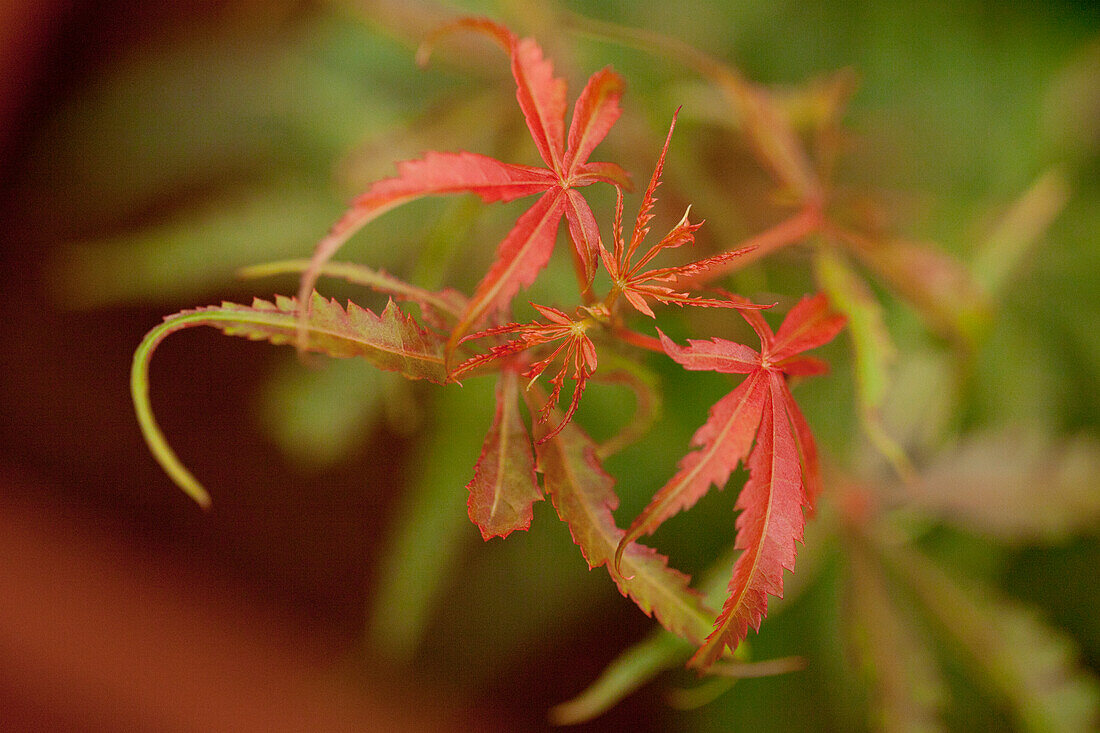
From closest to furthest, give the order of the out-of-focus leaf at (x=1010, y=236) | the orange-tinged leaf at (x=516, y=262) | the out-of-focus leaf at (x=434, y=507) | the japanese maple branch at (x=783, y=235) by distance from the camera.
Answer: the orange-tinged leaf at (x=516, y=262)
the japanese maple branch at (x=783, y=235)
the out-of-focus leaf at (x=1010, y=236)
the out-of-focus leaf at (x=434, y=507)

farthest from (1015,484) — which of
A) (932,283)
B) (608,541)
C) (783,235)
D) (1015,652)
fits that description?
(608,541)

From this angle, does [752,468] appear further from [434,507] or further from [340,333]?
[434,507]

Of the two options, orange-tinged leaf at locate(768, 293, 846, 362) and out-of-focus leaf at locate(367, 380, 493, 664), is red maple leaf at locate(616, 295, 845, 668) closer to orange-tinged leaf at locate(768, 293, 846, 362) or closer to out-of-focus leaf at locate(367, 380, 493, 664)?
orange-tinged leaf at locate(768, 293, 846, 362)

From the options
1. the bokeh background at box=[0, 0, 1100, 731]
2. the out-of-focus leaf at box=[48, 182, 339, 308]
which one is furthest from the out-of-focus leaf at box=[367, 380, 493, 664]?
the out-of-focus leaf at box=[48, 182, 339, 308]

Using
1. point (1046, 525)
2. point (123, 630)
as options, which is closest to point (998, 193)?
point (1046, 525)

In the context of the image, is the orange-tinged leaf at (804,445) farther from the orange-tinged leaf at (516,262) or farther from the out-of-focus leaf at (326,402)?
the out-of-focus leaf at (326,402)

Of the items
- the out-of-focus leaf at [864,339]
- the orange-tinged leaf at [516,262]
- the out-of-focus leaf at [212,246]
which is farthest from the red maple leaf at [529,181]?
the out-of-focus leaf at [212,246]

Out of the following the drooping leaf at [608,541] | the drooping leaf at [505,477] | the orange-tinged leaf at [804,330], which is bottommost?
the drooping leaf at [608,541]

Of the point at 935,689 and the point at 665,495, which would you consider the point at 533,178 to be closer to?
the point at 665,495
